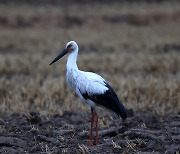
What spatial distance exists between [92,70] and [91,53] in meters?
4.44

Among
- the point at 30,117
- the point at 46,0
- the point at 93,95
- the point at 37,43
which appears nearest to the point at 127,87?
the point at 30,117

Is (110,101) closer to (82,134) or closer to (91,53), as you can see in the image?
(82,134)

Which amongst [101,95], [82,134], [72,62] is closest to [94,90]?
[101,95]

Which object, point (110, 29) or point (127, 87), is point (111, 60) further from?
point (110, 29)

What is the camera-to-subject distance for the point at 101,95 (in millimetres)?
8086

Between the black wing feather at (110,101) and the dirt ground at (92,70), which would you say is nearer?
the black wing feather at (110,101)

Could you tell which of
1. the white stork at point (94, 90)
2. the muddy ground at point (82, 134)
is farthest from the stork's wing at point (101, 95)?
the muddy ground at point (82, 134)

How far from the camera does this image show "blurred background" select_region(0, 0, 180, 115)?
1209 cm

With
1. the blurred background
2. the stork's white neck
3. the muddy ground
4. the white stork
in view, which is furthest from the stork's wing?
the blurred background

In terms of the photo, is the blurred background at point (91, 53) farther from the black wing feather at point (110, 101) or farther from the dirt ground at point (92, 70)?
the black wing feather at point (110, 101)

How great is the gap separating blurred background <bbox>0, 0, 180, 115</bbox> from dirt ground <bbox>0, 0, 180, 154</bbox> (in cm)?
2

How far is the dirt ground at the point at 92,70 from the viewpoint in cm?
821

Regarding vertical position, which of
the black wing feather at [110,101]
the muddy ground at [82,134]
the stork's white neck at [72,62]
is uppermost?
the stork's white neck at [72,62]

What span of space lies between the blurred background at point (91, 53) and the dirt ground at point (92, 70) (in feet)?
0.07
